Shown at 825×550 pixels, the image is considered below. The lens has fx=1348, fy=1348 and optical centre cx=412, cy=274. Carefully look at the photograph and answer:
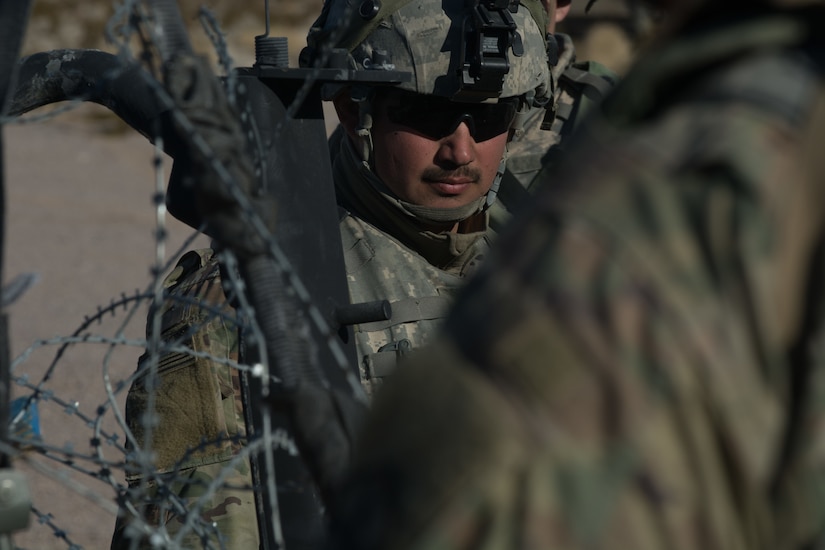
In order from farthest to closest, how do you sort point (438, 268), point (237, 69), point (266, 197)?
point (438, 268), point (237, 69), point (266, 197)

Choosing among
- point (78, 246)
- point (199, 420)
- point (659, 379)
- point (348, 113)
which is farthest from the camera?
point (78, 246)

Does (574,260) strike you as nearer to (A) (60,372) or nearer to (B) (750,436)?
(B) (750,436)

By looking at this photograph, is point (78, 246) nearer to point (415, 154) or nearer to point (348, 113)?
point (348, 113)

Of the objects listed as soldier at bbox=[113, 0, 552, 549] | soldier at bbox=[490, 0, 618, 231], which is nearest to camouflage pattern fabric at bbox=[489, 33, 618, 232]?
soldier at bbox=[490, 0, 618, 231]

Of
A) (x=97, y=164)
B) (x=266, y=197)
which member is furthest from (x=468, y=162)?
(x=97, y=164)

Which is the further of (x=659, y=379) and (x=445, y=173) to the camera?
(x=445, y=173)

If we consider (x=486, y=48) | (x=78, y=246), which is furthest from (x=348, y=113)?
(x=78, y=246)

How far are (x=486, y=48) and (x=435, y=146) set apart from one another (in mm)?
279

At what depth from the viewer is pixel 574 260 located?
39.4 inches

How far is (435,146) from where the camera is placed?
3400 millimetres

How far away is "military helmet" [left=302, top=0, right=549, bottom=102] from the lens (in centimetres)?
339

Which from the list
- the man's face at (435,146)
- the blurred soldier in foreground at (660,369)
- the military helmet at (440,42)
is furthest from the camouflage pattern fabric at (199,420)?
the blurred soldier in foreground at (660,369)

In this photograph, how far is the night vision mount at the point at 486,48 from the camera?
11.1 ft

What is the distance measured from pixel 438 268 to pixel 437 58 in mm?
610
